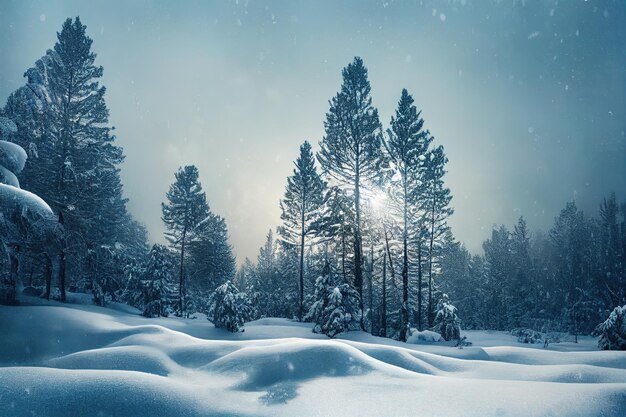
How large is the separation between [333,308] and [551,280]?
156ft

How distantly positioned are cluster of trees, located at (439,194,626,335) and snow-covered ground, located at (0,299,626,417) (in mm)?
29718

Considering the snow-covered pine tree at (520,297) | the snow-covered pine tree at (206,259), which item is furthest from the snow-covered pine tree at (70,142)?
the snow-covered pine tree at (520,297)

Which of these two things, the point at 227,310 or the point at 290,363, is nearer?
the point at 290,363

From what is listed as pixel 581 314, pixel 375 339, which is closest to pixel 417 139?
pixel 375 339

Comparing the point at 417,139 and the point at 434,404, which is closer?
the point at 434,404

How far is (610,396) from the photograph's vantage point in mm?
5020

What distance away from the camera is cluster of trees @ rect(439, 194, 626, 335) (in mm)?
39875

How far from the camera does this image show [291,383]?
6309 mm

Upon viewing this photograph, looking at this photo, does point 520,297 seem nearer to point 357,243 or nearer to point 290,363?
point 357,243

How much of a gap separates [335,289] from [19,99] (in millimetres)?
22672

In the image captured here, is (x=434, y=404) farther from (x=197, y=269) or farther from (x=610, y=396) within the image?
(x=197, y=269)

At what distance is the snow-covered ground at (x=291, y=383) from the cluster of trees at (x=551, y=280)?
2972cm

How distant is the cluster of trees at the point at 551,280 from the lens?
39875 millimetres

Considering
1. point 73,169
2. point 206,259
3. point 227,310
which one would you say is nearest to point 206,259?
point 206,259
